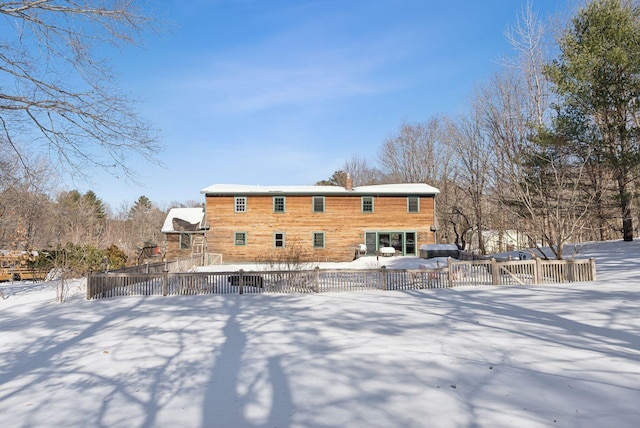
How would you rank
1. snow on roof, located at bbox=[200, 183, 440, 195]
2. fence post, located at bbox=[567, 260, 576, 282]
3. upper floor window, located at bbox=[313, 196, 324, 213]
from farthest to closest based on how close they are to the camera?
upper floor window, located at bbox=[313, 196, 324, 213], snow on roof, located at bbox=[200, 183, 440, 195], fence post, located at bbox=[567, 260, 576, 282]

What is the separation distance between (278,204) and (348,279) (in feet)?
45.3

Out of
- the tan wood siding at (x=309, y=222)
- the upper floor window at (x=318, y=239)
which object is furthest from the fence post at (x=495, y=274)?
the upper floor window at (x=318, y=239)

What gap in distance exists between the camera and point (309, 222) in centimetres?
2670

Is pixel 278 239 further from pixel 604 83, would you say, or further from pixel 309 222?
pixel 604 83

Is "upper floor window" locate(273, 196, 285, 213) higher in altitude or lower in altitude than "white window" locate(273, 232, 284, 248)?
higher

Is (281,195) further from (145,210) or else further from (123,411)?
(145,210)

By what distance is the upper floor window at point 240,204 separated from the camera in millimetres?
26500

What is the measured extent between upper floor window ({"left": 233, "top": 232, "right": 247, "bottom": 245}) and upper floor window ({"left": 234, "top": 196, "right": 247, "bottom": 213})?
1.62 metres

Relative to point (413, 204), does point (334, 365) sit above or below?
below

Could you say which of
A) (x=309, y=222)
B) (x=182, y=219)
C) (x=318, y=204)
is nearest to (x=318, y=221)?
(x=309, y=222)

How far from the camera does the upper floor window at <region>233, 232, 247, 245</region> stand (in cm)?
2641

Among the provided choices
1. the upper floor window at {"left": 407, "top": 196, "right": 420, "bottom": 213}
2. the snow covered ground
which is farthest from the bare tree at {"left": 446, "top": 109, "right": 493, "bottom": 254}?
the snow covered ground

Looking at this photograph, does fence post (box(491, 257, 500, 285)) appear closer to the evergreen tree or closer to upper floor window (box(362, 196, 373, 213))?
the evergreen tree

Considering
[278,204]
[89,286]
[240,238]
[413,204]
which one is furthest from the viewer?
[413,204]
